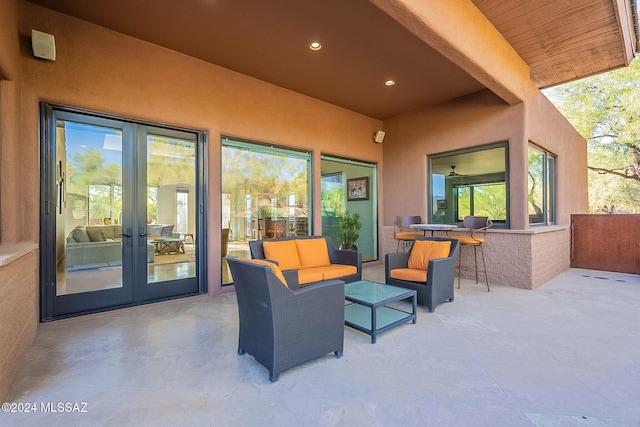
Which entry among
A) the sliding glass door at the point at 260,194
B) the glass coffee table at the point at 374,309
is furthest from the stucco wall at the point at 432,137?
the glass coffee table at the point at 374,309

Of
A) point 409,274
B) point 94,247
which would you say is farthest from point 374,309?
point 94,247

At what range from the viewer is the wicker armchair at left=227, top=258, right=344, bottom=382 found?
2.14m

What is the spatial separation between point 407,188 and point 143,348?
18.6 ft

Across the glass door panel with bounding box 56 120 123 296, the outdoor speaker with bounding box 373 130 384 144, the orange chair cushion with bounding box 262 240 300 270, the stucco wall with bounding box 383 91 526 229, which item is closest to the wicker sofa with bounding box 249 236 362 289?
the orange chair cushion with bounding box 262 240 300 270

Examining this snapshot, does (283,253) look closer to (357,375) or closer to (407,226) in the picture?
(357,375)

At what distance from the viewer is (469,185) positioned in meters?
6.34

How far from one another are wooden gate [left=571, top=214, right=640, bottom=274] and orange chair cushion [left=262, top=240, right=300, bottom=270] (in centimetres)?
685

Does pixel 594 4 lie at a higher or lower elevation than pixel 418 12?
higher

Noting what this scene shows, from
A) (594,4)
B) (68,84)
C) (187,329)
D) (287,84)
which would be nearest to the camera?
(187,329)

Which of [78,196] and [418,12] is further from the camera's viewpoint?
[78,196]

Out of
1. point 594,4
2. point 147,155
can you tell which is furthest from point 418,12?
point 147,155

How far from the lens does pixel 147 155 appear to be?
404 cm

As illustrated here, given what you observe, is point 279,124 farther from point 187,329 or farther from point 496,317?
point 496,317

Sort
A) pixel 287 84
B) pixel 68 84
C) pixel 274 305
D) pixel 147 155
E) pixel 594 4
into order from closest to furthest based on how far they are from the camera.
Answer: pixel 274 305 → pixel 68 84 → pixel 594 4 → pixel 147 155 → pixel 287 84
